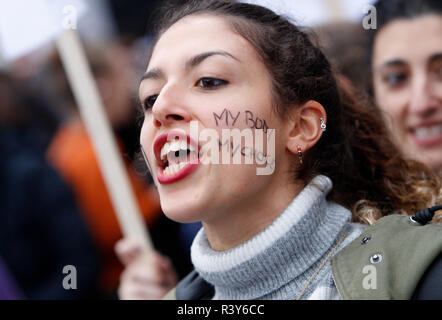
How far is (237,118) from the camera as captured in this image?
1.48 metres

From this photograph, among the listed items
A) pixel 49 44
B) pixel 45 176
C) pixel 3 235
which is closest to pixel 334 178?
pixel 45 176

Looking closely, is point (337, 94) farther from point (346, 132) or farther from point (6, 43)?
point (6, 43)

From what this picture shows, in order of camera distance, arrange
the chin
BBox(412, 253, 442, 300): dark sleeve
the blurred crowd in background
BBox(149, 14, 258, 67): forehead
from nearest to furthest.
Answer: BBox(412, 253, 442, 300): dark sleeve → the chin → BBox(149, 14, 258, 67): forehead → the blurred crowd in background

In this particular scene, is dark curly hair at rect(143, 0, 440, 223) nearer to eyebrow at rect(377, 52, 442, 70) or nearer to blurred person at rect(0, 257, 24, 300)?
eyebrow at rect(377, 52, 442, 70)

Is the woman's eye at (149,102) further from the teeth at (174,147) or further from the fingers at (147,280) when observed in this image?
the fingers at (147,280)

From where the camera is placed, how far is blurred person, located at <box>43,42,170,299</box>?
9.32 feet

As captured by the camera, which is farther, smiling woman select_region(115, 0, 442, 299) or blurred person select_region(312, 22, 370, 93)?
blurred person select_region(312, 22, 370, 93)

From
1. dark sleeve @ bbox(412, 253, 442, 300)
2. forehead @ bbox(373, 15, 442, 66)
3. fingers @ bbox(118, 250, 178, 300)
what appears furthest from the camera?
forehead @ bbox(373, 15, 442, 66)

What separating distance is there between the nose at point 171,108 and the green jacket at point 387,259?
0.55 meters

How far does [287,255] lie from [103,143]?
4.52ft

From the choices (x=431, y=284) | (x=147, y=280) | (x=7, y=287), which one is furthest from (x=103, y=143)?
(x=431, y=284)

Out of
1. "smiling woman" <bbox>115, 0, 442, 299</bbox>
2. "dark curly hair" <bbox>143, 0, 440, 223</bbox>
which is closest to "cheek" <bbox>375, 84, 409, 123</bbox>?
"dark curly hair" <bbox>143, 0, 440, 223</bbox>

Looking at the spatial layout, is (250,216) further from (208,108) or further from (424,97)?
(424,97)

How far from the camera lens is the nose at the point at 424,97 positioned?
97.3 inches
